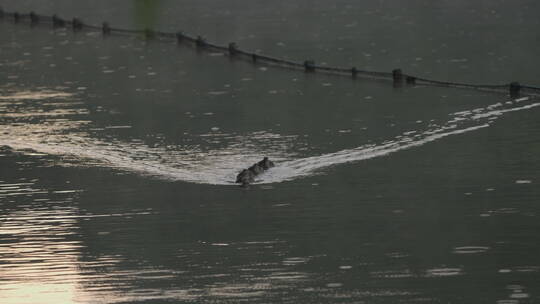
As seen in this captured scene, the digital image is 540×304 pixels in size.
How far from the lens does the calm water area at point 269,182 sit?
20828 millimetres

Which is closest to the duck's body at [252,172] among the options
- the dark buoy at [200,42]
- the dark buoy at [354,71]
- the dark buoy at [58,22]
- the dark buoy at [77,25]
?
the dark buoy at [354,71]

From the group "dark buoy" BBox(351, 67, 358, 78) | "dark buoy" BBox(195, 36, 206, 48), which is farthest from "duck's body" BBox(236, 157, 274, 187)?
"dark buoy" BBox(195, 36, 206, 48)

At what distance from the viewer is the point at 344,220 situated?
82.5 ft

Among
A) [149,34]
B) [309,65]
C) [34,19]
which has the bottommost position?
[309,65]

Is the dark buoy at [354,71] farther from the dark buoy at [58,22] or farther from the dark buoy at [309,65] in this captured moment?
the dark buoy at [58,22]

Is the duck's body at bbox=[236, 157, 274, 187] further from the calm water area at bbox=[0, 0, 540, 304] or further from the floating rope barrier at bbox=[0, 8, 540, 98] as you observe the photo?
the floating rope barrier at bbox=[0, 8, 540, 98]

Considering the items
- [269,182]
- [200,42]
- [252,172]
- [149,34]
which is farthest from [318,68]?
[149,34]

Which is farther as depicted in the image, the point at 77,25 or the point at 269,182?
the point at 77,25

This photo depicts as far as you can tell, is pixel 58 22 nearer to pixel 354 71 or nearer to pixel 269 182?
pixel 354 71

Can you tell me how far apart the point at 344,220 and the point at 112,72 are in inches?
1278

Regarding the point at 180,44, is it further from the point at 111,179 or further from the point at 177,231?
the point at 177,231

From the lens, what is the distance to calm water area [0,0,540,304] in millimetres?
20828

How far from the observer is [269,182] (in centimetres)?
2933

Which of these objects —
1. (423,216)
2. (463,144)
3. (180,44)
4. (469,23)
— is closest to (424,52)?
(180,44)
